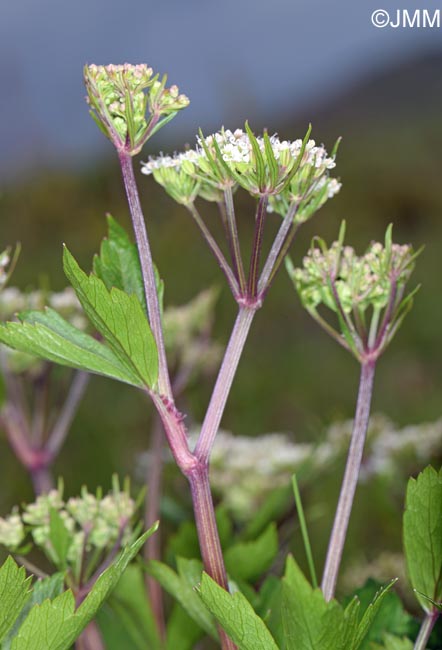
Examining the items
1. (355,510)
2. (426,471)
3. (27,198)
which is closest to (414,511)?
(426,471)

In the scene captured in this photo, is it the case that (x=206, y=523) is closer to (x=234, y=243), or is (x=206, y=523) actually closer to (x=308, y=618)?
(x=308, y=618)

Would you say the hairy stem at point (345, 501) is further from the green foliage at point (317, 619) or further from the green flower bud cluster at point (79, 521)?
the green flower bud cluster at point (79, 521)

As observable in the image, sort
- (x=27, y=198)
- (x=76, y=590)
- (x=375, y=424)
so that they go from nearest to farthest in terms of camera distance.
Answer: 1. (x=76, y=590)
2. (x=375, y=424)
3. (x=27, y=198)

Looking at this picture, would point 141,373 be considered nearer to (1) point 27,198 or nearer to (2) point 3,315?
(2) point 3,315

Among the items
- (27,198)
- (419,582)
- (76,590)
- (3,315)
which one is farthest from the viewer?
(27,198)

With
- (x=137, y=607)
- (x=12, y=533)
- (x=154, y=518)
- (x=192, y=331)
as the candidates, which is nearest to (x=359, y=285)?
(x=12, y=533)

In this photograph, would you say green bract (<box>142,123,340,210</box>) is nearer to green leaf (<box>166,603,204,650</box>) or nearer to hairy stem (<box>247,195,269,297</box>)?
hairy stem (<box>247,195,269,297</box>)

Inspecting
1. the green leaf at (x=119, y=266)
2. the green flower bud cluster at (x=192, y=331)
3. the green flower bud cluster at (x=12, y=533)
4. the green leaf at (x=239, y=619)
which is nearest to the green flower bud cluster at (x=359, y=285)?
the green leaf at (x=119, y=266)
